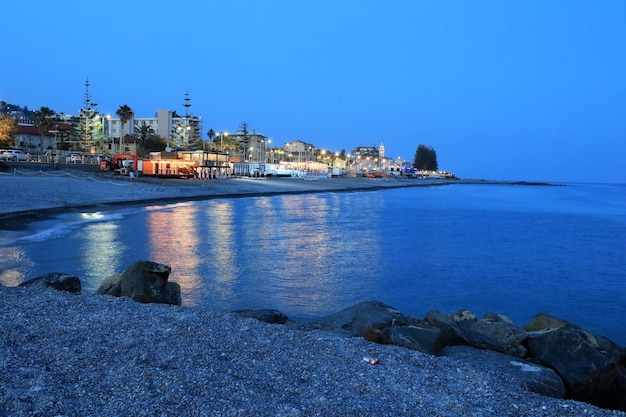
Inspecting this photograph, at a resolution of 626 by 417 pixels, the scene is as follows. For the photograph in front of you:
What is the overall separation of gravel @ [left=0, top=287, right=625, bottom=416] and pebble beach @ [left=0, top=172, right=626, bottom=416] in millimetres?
11

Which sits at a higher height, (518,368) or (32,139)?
(32,139)

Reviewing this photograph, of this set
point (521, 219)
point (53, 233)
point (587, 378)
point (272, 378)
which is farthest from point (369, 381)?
point (521, 219)

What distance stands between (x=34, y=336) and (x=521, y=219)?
4427 cm

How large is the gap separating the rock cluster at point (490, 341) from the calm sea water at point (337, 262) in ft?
7.86

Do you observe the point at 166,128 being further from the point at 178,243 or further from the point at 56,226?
the point at 178,243

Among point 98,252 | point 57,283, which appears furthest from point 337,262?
point 57,283

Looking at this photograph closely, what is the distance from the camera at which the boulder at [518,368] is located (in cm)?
626

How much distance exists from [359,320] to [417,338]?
1834mm

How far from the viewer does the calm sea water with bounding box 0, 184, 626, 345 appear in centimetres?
1394

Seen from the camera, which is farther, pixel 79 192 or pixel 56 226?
pixel 79 192

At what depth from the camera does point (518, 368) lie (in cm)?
686

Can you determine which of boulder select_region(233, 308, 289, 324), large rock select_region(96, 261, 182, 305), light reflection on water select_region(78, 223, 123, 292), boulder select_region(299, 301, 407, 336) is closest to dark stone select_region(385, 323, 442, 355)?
boulder select_region(299, 301, 407, 336)

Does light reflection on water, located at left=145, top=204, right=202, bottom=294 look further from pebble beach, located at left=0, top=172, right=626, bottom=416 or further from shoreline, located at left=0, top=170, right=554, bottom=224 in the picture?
pebble beach, located at left=0, top=172, right=626, bottom=416

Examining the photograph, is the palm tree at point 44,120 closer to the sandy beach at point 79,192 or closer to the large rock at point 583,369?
the sandy beach at point 79,192
